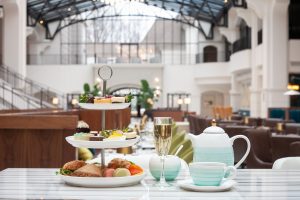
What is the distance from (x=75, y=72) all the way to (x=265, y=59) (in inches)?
566

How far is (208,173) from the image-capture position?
1874 mm

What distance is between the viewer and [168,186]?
6.42 ft

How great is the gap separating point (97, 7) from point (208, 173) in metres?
30.2

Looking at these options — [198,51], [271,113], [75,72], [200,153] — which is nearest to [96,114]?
[200,153]

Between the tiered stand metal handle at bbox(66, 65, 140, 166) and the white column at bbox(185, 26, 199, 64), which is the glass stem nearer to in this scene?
the tiered stand metal handle at bbox(66, 65, 140, 166)

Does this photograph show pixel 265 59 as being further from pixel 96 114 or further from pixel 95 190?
pixel 95 190

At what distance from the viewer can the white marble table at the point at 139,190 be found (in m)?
1.75

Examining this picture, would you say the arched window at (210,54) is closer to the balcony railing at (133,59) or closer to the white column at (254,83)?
the balcony railing at (133,59)

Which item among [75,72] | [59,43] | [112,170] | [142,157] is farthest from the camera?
[59,43]

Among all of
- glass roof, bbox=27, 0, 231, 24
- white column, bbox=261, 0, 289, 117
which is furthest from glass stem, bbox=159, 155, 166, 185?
glass roof, bbox=27, 0, 231, 24

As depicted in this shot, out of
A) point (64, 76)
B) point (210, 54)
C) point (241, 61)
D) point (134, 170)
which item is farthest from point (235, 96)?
point (134, 170)

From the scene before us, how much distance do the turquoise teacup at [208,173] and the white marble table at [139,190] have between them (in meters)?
0.06

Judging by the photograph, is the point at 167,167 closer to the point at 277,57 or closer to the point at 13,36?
the point at 277,57

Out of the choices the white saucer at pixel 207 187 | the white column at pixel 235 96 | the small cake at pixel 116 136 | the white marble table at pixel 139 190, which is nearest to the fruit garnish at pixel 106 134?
the small cake at pixel 116 136
